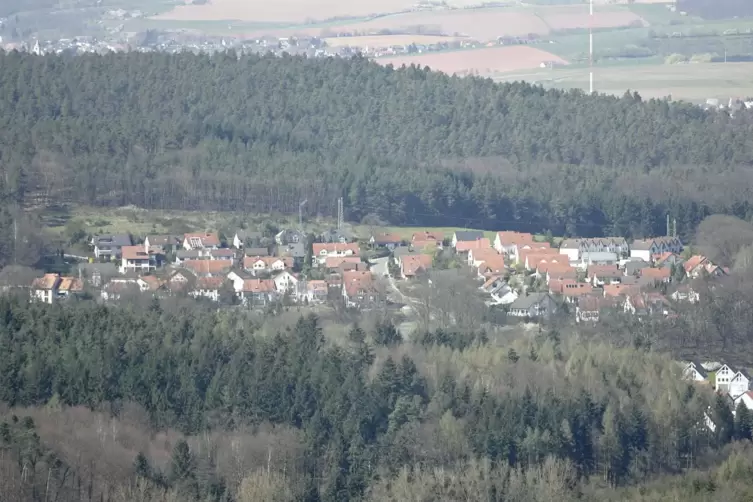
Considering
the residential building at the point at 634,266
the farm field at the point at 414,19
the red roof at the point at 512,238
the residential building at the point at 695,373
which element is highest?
the farm field at the point at 414,19

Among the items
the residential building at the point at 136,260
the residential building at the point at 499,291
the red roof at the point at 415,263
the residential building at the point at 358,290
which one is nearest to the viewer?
the residential building at the point at 358,290

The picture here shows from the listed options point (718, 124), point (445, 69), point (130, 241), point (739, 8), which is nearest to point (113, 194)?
point (130, 241)

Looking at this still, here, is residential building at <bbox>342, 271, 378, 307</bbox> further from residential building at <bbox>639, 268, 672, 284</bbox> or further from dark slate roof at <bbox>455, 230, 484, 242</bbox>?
dark slate roof at <bbox>455, 230, 484, 242</bbox>

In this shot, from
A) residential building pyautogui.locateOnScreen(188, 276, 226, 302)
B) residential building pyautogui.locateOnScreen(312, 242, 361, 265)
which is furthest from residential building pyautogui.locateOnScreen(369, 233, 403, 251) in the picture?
residential building pyautogui.locateOnScreen(188, 276, 226, 302)

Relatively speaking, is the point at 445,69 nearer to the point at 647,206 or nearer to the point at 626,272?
the point at 647,206

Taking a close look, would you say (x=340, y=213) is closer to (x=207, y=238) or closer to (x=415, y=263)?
(x=207, y=238)

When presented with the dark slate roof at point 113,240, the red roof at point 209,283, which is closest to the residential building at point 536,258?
the red roof at point 209,283

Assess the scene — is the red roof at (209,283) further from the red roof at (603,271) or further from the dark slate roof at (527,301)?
the red roof at (603,271)
